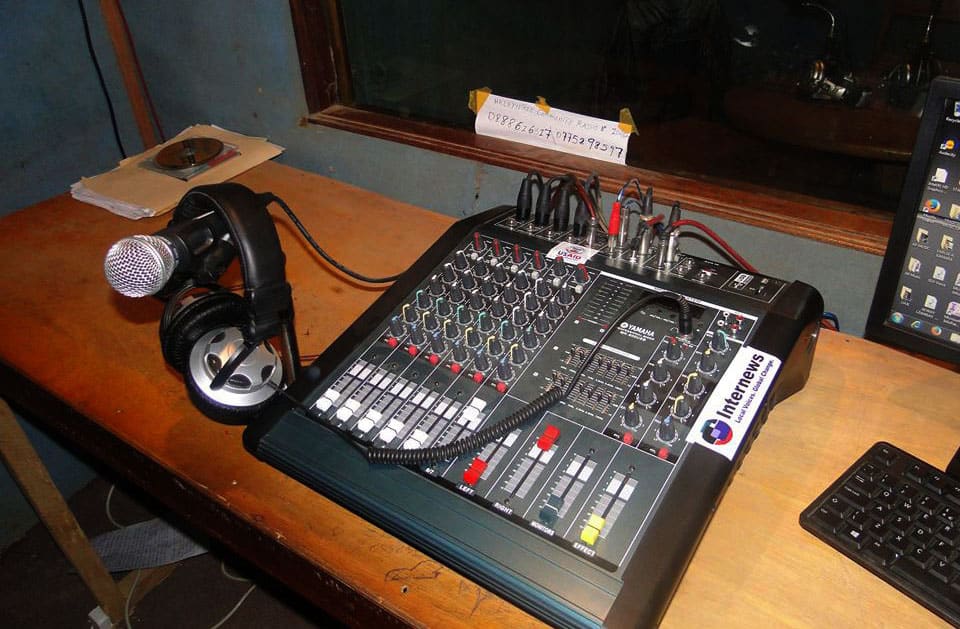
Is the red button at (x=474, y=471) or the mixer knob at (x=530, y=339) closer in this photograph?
the red button at (x=474, y=471)

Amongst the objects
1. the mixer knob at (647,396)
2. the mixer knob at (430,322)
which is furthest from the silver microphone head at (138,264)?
the mixer knob at (647,396)

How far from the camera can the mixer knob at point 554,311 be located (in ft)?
2.77

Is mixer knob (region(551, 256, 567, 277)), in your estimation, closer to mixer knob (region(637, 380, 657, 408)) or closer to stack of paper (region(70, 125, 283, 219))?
mixer knob (region(637, 380, 657, 408))

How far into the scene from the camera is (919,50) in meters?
0.99

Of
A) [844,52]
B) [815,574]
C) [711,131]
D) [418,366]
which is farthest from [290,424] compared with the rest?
[844,52]

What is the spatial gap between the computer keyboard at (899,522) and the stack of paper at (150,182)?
1206 millimetres

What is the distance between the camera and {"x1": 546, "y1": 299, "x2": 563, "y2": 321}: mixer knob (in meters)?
0.84

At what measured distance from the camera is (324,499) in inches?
30.1

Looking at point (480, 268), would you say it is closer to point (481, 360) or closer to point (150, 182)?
point (481, 360)

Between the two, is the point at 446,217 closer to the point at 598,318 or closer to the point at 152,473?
the point at 598,318

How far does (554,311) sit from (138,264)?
1.53ft

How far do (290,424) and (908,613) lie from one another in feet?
2.09

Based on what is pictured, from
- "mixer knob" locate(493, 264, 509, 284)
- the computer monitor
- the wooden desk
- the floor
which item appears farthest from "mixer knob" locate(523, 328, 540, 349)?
the floor

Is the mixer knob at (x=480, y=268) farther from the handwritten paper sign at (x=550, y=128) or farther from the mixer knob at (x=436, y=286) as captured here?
the handwritten paper sign at (x=550, y=128)
